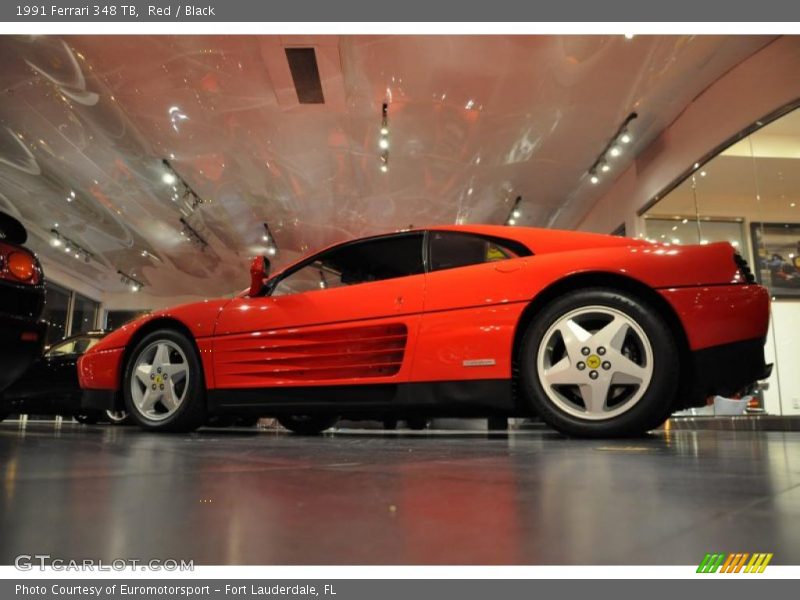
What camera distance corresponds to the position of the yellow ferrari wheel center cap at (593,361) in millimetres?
2209

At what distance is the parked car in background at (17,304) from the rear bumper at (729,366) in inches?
106

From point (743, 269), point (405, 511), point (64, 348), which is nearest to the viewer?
point (405, 511)

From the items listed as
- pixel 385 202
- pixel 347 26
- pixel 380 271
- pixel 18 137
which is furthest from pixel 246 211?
pixel 380 271

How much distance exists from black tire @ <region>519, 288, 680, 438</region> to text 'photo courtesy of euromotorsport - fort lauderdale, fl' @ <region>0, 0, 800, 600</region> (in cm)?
1

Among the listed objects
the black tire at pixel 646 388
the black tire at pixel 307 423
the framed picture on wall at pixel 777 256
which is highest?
the framed picture on wall at pixel 777 256

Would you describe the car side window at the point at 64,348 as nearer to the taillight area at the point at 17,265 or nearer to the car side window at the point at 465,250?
the taillight area at the point at 17,265

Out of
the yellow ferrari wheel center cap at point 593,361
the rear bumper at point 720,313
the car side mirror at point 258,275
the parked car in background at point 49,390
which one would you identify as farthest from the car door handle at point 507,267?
the parked car in background at point 49,390

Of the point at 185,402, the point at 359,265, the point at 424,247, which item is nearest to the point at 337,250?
the point at 359,265

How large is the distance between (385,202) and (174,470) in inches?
295

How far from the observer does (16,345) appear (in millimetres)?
2014

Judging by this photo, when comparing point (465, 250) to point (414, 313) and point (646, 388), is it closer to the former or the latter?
point (414, 313)

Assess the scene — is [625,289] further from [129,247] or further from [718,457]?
[129,247]

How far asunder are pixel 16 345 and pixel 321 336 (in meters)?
1.33

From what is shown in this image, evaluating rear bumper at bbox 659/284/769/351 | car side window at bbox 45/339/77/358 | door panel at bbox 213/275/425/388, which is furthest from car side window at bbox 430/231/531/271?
car side window at bbox 45/339/77/358
